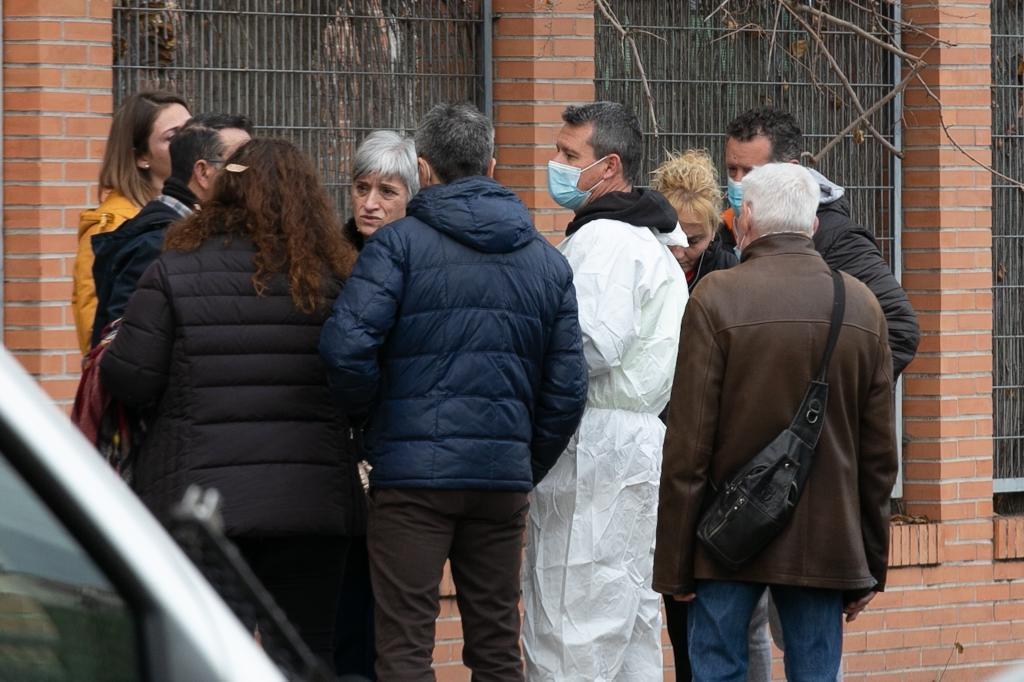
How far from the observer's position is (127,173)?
5.38 metres

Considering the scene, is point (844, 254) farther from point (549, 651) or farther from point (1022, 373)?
point (1022, 373)

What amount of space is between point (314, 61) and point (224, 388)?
270 centimetres

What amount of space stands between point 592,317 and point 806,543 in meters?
1.13

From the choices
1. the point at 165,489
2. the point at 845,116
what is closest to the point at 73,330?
the point at 165,489

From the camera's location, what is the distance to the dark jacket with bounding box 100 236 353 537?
4.48m

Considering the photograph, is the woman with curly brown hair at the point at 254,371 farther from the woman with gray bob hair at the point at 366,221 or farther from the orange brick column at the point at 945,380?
the orange brick column at the point at 945,380

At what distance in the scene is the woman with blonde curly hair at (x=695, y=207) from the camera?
625 cm

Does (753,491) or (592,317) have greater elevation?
(592,317)

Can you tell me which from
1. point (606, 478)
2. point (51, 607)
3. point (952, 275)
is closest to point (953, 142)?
point (952, 275)

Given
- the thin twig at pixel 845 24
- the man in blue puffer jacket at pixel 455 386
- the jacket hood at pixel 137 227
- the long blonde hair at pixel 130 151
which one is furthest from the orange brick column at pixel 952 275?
the jacket hood at pixel 137 227

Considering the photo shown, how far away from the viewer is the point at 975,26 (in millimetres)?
7949

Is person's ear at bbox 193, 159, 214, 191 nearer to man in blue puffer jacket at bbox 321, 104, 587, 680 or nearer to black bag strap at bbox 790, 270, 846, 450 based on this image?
man in blue puffer jacket at bbox 321, 104, 587, 680

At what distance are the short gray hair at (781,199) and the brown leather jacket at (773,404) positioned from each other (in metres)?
0.05

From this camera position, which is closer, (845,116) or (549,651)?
(549,651)
